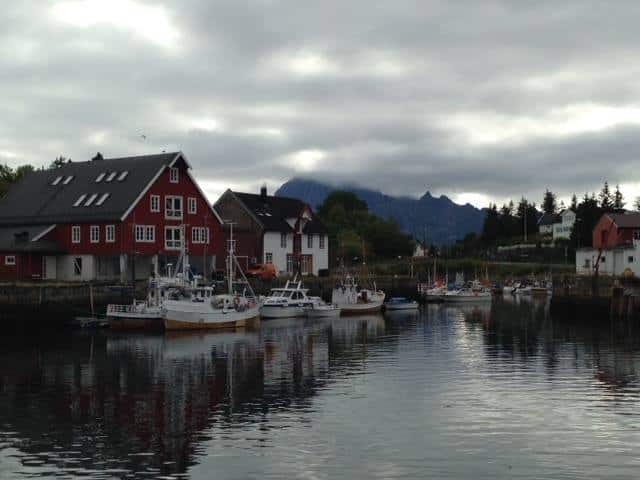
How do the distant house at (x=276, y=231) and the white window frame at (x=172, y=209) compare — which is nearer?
the white window frame at (x=172, y=209)

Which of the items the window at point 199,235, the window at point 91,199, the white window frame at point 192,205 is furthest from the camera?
the window at point 199,235

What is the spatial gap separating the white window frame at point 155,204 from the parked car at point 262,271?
14.4 m

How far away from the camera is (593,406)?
30.4 m

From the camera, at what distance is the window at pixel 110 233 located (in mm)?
75875

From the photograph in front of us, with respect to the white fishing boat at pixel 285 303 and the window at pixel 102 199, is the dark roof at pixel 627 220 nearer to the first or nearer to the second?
the white fishing boat at pixel 285 303

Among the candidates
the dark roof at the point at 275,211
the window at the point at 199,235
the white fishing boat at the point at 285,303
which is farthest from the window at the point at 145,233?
the dark roof at the point at 275,211

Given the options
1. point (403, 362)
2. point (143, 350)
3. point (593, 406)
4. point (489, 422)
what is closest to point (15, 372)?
point (143, 350)

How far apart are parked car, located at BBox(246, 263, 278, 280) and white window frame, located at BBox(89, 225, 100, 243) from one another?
18.2 m

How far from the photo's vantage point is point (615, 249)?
96312mm

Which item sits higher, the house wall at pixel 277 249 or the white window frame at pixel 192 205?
the white window frame at pixel 192 205

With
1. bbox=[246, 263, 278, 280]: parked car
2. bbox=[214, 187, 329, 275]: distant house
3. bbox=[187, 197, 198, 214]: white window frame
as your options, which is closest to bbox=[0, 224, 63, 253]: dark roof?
bbox=[187, 197, 198, 214]: white window frame

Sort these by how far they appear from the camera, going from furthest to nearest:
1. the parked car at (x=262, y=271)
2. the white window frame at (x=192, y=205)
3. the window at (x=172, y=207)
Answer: the parked car at (x=262, y=271) → the white window frame at (x=192, y=205) → the window at (x=172, y=207)

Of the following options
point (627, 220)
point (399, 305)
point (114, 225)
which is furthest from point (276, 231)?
point (627, 220)

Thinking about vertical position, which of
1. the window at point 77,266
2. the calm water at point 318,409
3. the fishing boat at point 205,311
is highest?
the window at point 77,266
